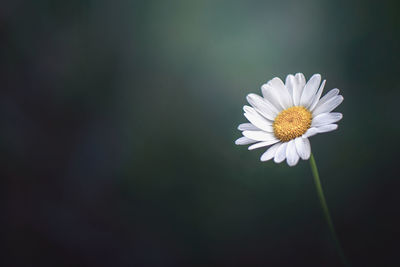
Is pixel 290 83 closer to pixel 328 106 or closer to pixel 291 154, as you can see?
pixel 328 106

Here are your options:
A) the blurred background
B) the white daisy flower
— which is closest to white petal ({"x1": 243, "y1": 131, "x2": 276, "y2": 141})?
the white daisy flower

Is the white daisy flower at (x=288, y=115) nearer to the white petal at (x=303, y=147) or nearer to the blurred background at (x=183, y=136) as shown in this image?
the white petal at (x=303, y=147)

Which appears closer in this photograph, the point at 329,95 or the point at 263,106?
the point at 329,95

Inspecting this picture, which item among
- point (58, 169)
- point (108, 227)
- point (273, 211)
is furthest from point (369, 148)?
point (58, 169)

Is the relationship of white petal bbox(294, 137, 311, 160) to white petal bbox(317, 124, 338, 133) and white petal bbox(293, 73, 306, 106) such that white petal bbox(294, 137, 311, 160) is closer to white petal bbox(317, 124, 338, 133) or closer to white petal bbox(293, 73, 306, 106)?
white petal bbox(317, 124, 338, 133)

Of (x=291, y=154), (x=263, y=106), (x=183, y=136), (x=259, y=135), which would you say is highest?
(x=183, y=136)

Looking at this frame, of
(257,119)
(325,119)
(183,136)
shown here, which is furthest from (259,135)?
(183,136)

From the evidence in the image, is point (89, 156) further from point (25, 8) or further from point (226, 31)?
point (226, 31)
